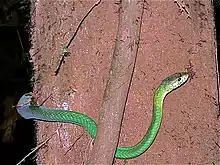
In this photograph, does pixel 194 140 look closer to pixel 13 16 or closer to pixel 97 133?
pixel 97 133

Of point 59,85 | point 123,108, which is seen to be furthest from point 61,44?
point 123,108

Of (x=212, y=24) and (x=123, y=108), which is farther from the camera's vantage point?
(x=212, y=24)

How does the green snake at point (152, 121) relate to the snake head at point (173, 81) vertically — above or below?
below

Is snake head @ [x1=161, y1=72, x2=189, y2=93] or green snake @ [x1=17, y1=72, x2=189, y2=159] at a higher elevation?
snake head @ [x1=161, y1=72, x2=189, y2=93]

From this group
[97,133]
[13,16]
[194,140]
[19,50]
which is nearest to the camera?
[97,133]
